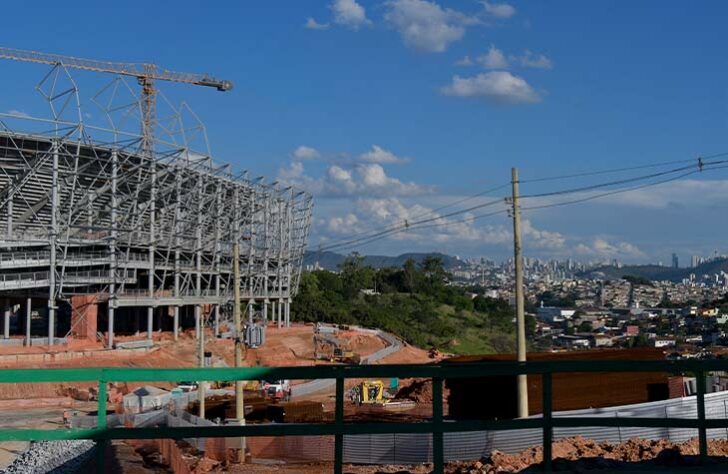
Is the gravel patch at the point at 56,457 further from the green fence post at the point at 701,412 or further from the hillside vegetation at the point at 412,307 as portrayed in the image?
the hillside vegetation at the point at 412,307

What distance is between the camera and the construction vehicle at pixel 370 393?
3159 cm

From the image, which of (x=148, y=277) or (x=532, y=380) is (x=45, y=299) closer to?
(x=148, y=277)

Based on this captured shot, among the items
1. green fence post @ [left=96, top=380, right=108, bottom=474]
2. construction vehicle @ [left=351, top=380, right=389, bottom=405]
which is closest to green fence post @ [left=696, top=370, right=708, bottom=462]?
green fence post @ [left=96, top=380, right=108, bottom=474]

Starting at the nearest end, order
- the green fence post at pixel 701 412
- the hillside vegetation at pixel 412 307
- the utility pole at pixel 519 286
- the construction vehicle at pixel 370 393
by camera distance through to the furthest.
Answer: the green fence post at pixel 701 412
the utility pole at pixel 519 286
the construction vehicle at pixel 370 393
the hillside vegetation at pixel 412 307

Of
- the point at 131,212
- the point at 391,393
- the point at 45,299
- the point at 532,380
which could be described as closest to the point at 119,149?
the point at 131,212

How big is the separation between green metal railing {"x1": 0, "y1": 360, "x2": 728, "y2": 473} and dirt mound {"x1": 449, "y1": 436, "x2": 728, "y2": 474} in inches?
38.3

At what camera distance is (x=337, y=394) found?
19.9 feet

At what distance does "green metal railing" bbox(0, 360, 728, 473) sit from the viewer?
5719 millimetres

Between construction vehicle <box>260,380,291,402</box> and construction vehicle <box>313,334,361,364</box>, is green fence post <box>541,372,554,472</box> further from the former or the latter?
construction vehicle <box>313,334,361,364</box>

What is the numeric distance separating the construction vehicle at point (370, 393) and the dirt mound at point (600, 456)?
70.8 feet

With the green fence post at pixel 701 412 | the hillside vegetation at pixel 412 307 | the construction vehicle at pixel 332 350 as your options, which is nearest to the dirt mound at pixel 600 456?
the green fence post at pixel 701 412

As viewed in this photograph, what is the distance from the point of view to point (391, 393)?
124 ft

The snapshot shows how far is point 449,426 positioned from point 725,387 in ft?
66.8

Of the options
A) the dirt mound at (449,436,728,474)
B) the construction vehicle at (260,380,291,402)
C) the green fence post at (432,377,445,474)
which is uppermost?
the green fence post at (432,377,445,474)
